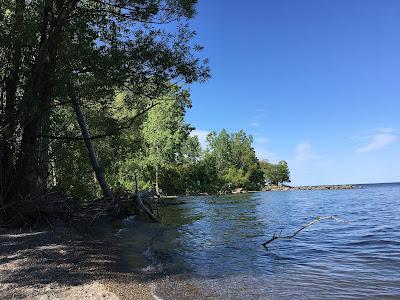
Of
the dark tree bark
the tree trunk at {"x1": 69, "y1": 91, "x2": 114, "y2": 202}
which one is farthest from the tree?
the tree trunk at {"x1": 69, "y1": 91, "x2": 114, "y2": 202}

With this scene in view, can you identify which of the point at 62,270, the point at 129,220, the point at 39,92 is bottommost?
the point at 62,270

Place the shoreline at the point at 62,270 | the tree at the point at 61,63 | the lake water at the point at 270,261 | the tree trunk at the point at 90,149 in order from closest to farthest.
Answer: the shoreline at the point at 62,270 < the lake water at the point at 270,261 < the tree at the point at 61,63 < the tree trunk at the point at 90,149

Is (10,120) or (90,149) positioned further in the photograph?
(90,149)

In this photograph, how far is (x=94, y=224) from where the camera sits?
51.4 ft

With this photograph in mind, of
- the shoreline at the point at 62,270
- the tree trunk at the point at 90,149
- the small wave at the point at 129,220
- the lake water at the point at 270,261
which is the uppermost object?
the tree trunk at the point at 90,149

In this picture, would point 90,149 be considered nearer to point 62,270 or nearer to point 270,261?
point 270,261

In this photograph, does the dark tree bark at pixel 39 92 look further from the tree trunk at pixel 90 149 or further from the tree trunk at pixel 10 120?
the tree trunk at pixel 90 149

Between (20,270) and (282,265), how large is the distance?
6.84 meters

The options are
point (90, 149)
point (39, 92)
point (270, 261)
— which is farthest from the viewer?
point (90, 149)

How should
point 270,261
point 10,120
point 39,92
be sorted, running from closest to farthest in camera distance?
point 270,261
point 10,120
point 39,92

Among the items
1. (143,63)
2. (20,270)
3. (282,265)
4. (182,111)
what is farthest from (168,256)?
(182,111)

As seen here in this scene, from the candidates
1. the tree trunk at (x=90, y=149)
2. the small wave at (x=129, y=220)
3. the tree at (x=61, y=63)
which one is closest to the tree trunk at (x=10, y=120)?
the tree at (x=61, y=63)

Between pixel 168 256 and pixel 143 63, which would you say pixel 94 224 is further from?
pixel 143 63

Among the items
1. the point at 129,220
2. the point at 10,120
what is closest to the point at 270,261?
the point at 10,120
